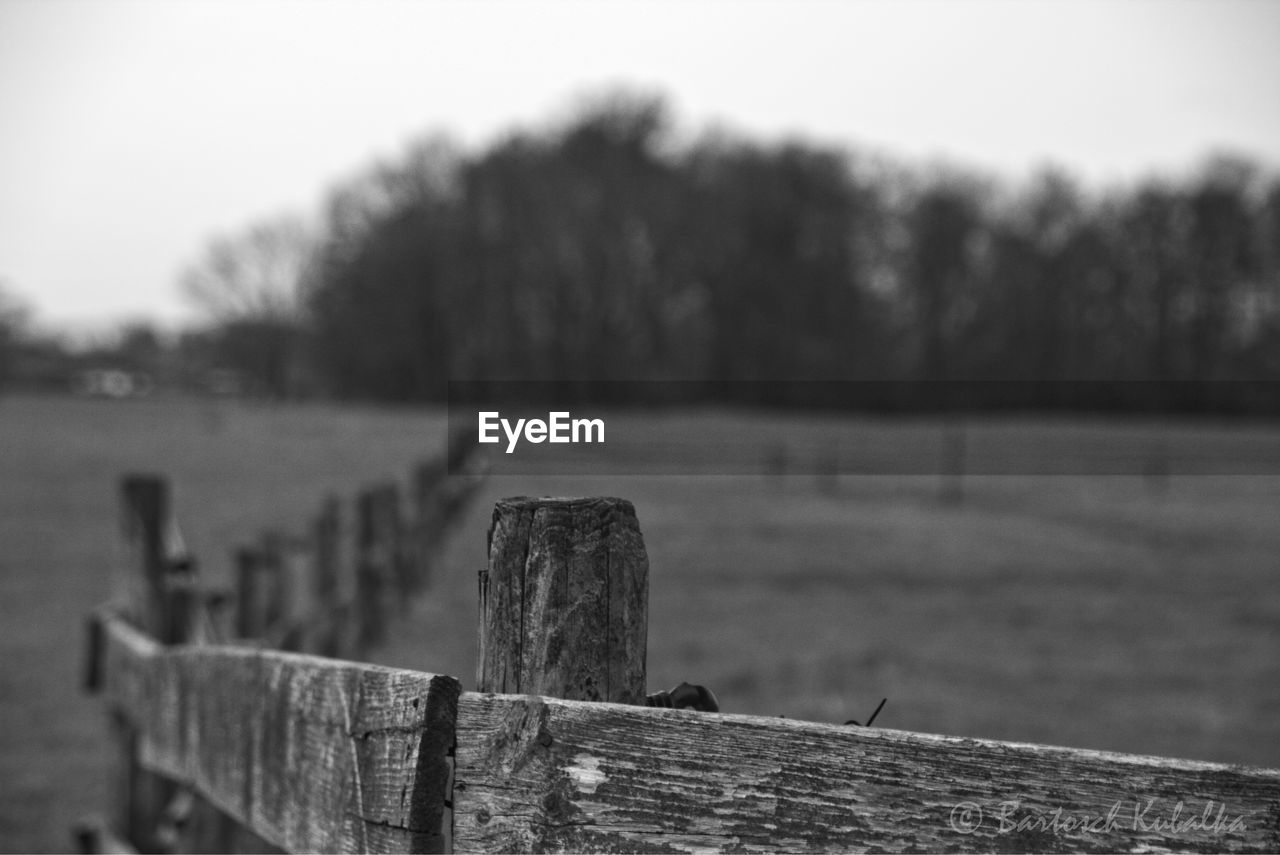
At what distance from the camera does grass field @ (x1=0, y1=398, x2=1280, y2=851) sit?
807 cm

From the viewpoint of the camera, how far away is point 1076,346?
57125 mm

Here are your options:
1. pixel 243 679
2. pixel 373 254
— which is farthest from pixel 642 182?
pixel 243 679

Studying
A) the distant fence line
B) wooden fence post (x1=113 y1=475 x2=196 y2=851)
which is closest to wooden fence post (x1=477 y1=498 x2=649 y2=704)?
the distant fence line

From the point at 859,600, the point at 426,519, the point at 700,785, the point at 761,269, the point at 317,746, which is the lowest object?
the point at 859,600

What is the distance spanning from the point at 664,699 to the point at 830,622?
35.4ft

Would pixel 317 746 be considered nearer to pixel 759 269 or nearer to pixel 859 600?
pixel 859 600

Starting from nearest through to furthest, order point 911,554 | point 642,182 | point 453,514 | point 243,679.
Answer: point 243,679 < point 453,514 < point 911,554 < point 642,182

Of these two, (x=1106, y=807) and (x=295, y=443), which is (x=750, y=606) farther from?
(x=295, y=443)

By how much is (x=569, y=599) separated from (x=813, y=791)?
38 centimetres

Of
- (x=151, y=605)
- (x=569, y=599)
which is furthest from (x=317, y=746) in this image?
(x=151, y=605)

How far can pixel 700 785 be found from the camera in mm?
1242

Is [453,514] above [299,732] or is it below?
below

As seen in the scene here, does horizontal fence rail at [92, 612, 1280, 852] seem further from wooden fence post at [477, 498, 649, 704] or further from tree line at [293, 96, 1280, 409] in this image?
tree line at [293, 96, 1280, 409]

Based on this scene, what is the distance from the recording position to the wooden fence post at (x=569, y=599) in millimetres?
1437
